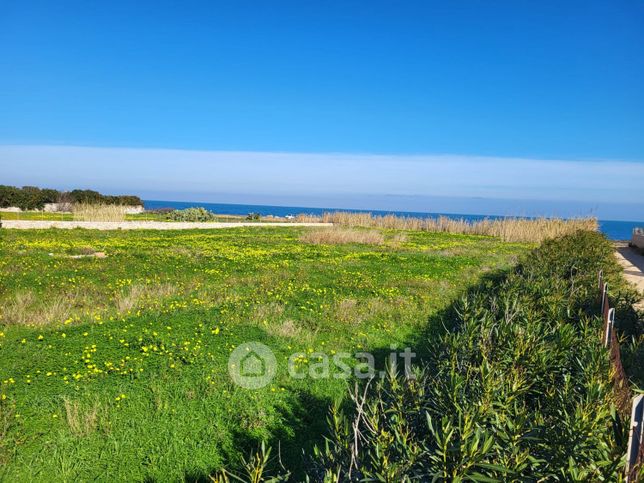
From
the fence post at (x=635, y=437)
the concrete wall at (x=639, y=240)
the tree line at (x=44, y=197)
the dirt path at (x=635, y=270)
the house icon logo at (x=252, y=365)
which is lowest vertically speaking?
the house icon logo at (x=252, y=365)

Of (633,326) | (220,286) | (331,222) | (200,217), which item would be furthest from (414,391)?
(331,222)

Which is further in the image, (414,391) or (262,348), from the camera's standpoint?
(262,348)

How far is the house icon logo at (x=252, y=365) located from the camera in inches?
238

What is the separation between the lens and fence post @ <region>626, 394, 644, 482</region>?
2.42 meters

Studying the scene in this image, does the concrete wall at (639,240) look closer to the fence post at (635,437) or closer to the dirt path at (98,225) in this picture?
the dirt path at (98,225)

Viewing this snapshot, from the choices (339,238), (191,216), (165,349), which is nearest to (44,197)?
(191,216)

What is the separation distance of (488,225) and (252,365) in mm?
Result: 37370

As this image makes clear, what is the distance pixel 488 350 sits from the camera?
499 cm

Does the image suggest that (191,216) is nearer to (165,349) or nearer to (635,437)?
(165,349)

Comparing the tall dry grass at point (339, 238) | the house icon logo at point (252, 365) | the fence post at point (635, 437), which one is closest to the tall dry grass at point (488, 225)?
the tall dry grass at point (339, 238)

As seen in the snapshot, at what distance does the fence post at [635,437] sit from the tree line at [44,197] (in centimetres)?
5346

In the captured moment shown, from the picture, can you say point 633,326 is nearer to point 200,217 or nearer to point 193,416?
point 193,416

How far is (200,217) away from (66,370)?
37430 mm

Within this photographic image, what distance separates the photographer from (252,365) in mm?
6523
